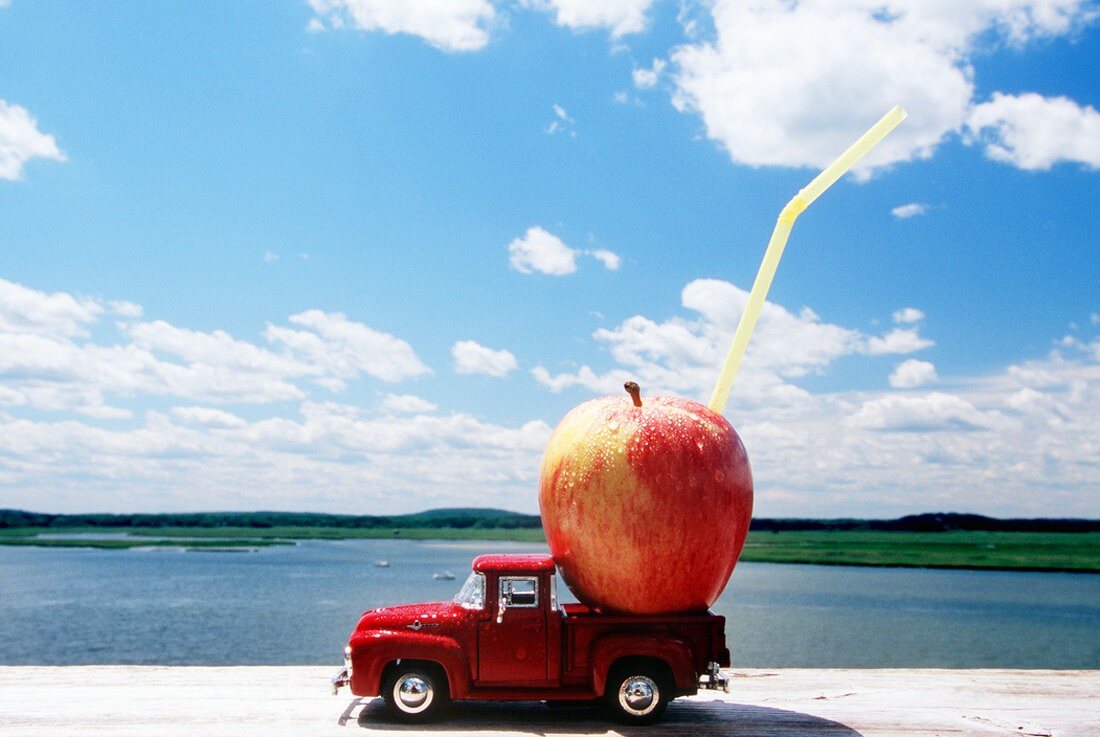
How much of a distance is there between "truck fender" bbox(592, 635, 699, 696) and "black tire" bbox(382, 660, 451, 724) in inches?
41.9

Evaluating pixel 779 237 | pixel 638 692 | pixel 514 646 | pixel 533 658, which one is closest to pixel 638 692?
pixel 638 692

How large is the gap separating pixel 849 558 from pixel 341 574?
171 ft

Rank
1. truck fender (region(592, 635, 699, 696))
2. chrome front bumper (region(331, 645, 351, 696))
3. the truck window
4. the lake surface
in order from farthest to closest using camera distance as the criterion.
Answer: the lake surface
the truck window
chrome front bumper (region(331, 645, 351, 696))
truck fender (region(592, 635, 699, 696))

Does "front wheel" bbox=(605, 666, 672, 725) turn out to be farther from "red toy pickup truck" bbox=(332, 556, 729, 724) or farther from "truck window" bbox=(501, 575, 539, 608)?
"truck window" bbox=(501, 575, 539, 608)

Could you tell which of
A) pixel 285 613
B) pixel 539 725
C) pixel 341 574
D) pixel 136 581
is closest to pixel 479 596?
pixel 539 725

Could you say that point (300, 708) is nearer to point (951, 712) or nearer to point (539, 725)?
point (539, 725)

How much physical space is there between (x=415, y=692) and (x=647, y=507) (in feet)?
6.68

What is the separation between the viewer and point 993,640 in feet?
135

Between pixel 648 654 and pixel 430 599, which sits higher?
pixel 648 654

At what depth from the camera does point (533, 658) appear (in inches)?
264

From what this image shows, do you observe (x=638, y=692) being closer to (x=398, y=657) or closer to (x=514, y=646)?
(x=514, y=646)

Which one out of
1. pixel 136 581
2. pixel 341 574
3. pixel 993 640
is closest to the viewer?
pixel 993 640

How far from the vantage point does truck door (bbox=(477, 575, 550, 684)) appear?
671cm

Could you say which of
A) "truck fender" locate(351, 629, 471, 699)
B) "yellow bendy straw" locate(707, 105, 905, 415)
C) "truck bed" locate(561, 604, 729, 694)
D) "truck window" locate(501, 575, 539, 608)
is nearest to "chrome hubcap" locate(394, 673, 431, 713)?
"truck fender" locate(351, 629, 471, 699)
